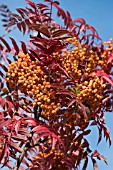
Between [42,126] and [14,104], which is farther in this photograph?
[14,104]

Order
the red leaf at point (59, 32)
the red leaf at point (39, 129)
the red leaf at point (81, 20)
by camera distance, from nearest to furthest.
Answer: the red leaf at point (39, 129)
the red leaf at point (59, 32)
the red leaf at point (81, 20)

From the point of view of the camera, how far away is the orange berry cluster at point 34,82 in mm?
1895

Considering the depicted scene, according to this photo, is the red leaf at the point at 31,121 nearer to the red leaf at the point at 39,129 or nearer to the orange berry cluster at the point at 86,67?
the red leaf at the point at 39,129

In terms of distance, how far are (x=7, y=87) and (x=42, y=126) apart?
1.11 ft

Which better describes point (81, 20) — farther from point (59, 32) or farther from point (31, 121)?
point (31, 121)

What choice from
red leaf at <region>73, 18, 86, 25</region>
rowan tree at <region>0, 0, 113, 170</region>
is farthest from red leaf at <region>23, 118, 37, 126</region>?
red leaf at <region>73, 18, 86, 25</region>

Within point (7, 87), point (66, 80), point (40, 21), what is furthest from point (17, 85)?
point (40, 21)

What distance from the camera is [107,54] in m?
2.00

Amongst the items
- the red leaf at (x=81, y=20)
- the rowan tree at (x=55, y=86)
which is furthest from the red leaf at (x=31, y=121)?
the red leaf at (x=81, y=20)

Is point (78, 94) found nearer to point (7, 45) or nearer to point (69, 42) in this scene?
point (69, 42)

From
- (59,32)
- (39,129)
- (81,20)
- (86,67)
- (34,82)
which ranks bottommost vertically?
(39,129)

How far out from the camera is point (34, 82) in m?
1.90

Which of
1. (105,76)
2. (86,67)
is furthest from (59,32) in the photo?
(105,76)

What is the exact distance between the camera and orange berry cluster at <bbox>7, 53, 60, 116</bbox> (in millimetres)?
1895
